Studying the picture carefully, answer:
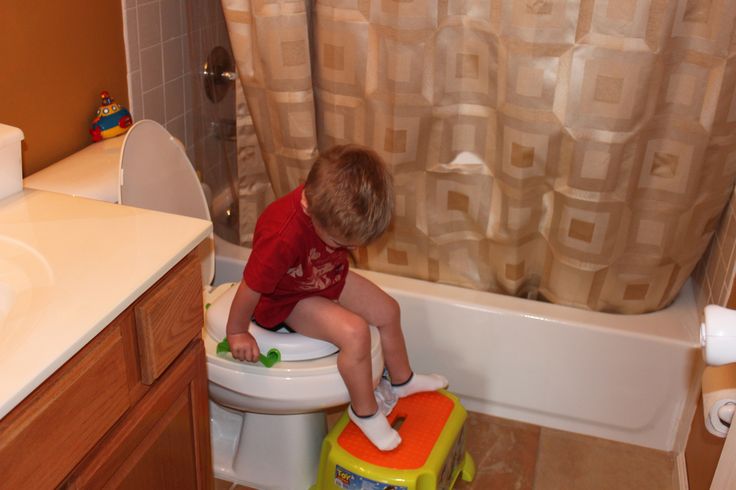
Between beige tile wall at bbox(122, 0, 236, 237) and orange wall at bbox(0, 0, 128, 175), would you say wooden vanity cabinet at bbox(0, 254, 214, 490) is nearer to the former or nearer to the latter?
orange wall at bbox(0, 0, 128, 175)

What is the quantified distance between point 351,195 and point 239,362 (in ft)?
1.44

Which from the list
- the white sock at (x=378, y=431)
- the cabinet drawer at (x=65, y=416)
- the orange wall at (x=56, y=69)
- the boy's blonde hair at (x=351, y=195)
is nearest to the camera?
the cabinet drawer at (x=65, y=416)

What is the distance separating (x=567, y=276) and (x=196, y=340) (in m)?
0.99

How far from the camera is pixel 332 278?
173 cm

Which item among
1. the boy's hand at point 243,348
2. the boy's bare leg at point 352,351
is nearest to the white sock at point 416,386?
the boy's bare leg at point 352,351

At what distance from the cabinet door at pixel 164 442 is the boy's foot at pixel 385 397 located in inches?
16.7

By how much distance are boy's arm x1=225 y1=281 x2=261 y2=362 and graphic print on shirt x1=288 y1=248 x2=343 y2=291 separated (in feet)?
→ 0.34

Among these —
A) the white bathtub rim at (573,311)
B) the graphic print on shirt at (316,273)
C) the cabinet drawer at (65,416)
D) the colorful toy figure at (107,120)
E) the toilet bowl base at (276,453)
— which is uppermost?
the colorful toy figure at (107,120)

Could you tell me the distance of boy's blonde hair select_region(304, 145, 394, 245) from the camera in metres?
1.48

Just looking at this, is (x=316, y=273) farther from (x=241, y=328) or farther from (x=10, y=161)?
(x=10, y=161)

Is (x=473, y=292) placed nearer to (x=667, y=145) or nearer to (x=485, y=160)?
(x=485, y=160)

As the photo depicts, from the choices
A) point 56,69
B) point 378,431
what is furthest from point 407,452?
point 56,69

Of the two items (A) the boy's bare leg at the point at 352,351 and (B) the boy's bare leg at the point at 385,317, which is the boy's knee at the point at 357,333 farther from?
(B) the boy's bare leg at the point at 385,317

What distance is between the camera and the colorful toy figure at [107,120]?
183 cm
